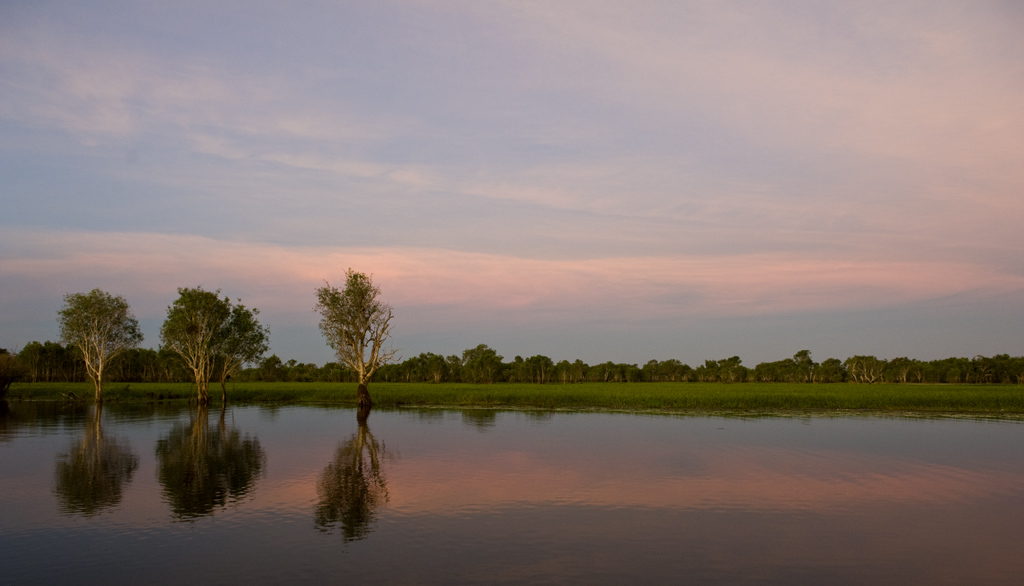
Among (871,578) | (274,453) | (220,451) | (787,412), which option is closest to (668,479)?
(871,578)

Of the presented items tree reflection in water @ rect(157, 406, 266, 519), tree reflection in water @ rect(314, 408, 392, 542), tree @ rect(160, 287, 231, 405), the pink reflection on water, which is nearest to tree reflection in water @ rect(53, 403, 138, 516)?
tree reflection in water @ rect(157, 406, 266, 519)

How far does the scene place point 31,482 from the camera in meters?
23.7

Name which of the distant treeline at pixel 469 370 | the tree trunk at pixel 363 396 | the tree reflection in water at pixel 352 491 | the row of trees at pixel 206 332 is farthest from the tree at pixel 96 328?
the distant treeline at pixel 469 370

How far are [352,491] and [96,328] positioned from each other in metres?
69.4

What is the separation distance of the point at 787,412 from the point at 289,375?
6258 inches

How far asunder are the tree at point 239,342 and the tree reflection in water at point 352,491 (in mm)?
49200

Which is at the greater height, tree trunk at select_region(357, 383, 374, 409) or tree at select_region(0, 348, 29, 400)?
tree at select_region(0, 348, 29, 400)

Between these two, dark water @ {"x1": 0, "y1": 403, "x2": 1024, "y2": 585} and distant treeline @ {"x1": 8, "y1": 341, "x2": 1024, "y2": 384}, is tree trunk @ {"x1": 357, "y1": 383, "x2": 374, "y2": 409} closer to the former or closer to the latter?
dark water @ {"x1": 0, "y1": 403, "x2": 1024, "y2": 585}

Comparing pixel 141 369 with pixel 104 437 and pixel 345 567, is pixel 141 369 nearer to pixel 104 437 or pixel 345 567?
pixel 104 437

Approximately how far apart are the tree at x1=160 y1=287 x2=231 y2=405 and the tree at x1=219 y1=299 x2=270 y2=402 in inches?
71.5

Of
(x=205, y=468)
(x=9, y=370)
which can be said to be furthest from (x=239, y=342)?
(x=205, y=468)

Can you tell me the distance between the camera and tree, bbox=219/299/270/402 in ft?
254

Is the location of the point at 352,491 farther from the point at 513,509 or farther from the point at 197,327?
the point at 197,327

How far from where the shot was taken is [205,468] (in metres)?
27.2
